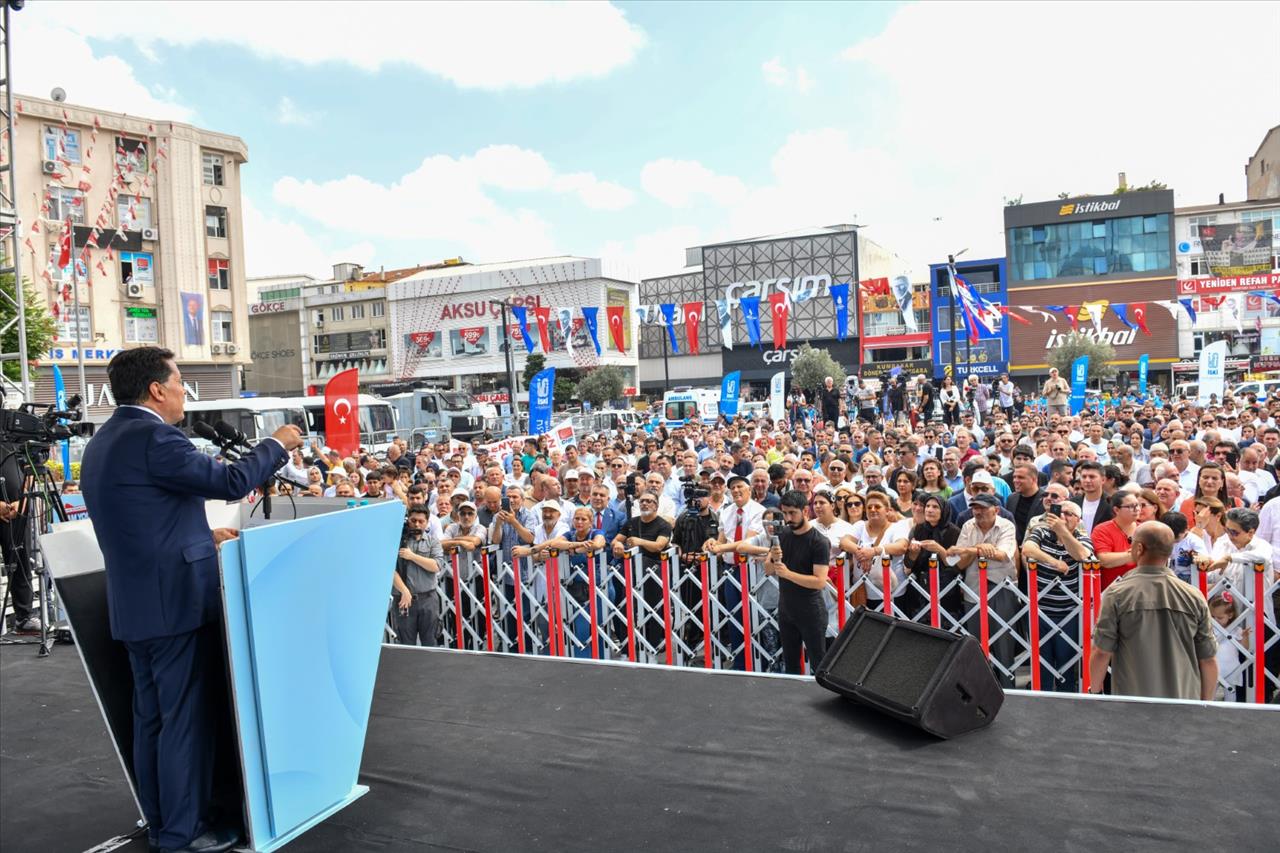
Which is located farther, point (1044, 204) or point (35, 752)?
point (1044, 204)

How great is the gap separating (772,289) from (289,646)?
5998cm

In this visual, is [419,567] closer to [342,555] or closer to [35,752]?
[35,752]

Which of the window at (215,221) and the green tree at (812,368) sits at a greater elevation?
the window at (215,221)

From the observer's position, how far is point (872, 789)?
300 centimetres

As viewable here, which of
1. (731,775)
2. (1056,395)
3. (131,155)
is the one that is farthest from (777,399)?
(131,155)

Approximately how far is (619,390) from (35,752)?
192 ft

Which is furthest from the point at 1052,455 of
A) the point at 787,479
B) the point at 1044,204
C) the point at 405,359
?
the point at 405,359

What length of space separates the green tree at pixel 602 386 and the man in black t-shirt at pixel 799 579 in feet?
181

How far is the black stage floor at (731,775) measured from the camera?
8.93 feet

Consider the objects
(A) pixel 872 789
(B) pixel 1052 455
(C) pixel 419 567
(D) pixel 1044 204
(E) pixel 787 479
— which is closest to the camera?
(A) pixel 872 789

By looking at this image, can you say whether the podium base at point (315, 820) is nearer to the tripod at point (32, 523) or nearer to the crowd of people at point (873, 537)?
the crowd of people at point (873, 537)

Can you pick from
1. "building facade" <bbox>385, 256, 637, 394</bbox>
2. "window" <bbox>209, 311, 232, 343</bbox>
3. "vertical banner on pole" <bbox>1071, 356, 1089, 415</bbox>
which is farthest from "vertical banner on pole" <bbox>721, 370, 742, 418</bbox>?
"building facade" <bbox>385, 256, 637, 394</bbox>

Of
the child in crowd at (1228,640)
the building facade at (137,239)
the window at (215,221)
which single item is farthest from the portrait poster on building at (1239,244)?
the child in crowd at (1228,640)

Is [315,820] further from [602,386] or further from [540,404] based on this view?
[602,386]
